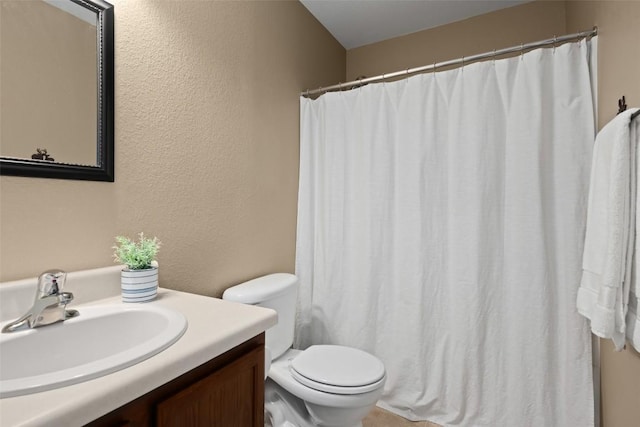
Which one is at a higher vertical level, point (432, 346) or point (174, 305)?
point (174, 305)

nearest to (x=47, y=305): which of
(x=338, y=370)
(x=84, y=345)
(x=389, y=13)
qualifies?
(x=84, y=345)

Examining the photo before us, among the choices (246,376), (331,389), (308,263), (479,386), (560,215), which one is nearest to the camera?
(246,376)

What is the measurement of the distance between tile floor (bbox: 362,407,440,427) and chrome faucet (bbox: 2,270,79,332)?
1588 millimetres

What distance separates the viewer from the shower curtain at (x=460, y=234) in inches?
58.7

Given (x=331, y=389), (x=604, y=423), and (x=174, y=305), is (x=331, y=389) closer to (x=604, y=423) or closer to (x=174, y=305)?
(x=174, y=305)

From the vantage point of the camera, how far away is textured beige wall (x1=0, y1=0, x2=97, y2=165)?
866 millimetres

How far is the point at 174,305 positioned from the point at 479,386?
1539 mm

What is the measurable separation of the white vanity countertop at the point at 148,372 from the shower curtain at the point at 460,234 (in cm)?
112

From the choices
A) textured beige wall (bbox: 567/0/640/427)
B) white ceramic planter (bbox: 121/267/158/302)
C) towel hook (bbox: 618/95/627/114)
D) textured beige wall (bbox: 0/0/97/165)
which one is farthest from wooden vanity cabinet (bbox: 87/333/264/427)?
towel hook (bbox: 618/95/627/114)

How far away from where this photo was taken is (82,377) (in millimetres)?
553

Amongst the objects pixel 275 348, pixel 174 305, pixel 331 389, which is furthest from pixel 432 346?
pixel 174 305

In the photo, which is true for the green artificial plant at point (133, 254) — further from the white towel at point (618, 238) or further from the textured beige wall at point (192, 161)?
the white towel at point (618, 238)

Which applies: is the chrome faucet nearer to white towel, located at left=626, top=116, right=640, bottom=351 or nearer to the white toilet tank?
the white toilet tank

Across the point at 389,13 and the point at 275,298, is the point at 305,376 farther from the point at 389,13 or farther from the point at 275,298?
the point at 389,13
